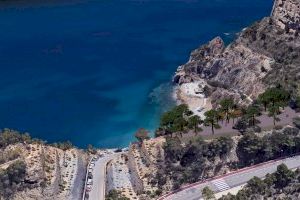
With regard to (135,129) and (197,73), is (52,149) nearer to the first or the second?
(135,129)

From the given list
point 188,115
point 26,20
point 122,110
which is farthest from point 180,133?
point 26,20

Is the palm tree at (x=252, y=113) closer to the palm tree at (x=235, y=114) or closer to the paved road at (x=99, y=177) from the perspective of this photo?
the palm tree at (x=235, y=114)

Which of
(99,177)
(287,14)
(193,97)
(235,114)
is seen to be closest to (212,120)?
(235,114)

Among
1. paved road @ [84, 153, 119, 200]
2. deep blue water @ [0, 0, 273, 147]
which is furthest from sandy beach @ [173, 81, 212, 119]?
paved road @ [84, 153, 119, 200]

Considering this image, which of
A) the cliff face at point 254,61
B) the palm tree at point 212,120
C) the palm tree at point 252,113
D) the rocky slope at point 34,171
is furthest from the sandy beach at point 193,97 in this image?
the rocky slope at point 34,171

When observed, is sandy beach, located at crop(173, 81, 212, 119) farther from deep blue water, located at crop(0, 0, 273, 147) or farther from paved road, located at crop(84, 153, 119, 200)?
paved road, located at crop(84, 153, 119, 200)
